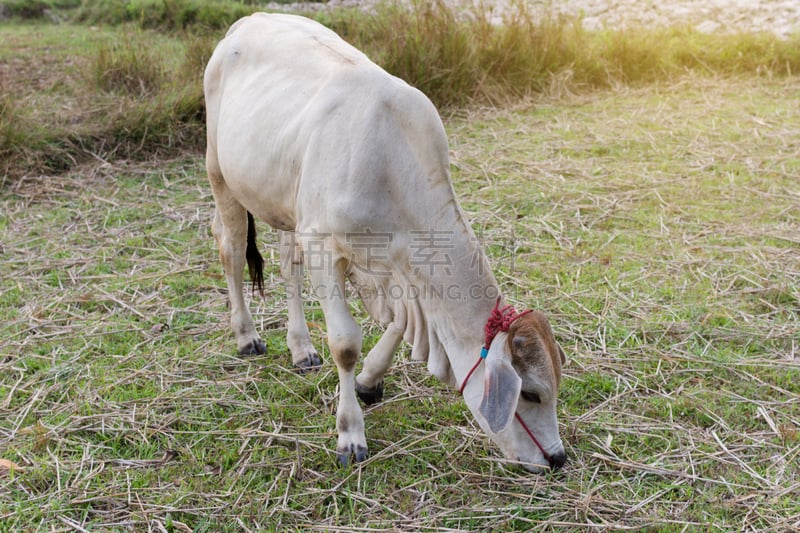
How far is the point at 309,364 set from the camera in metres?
3.54

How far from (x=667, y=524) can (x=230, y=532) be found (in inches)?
A: 55.4

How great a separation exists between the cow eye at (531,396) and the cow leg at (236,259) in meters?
1.55

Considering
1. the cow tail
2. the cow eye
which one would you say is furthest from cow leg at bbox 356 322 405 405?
the cow tail

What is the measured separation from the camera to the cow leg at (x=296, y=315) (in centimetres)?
355

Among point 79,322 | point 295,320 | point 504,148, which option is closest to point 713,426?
point 295,320

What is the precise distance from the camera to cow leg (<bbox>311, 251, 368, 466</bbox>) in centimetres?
283

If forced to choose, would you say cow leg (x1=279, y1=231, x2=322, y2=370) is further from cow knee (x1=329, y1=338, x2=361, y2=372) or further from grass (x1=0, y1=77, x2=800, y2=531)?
cow knee (x1=329, y1=338, x2=361, y2=372)

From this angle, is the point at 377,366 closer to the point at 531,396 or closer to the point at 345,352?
the point at 345,352

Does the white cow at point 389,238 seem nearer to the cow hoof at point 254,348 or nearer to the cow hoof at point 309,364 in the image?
the cow hoof at point 309,364

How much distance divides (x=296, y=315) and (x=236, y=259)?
0.40 m

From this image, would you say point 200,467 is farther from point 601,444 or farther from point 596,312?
point 596,312

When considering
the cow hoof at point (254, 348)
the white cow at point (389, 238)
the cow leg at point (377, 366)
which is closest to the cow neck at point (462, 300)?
the white cow at point (389, 238)

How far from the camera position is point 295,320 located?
3.61 metres

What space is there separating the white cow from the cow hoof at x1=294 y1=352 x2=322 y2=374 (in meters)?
0.48
